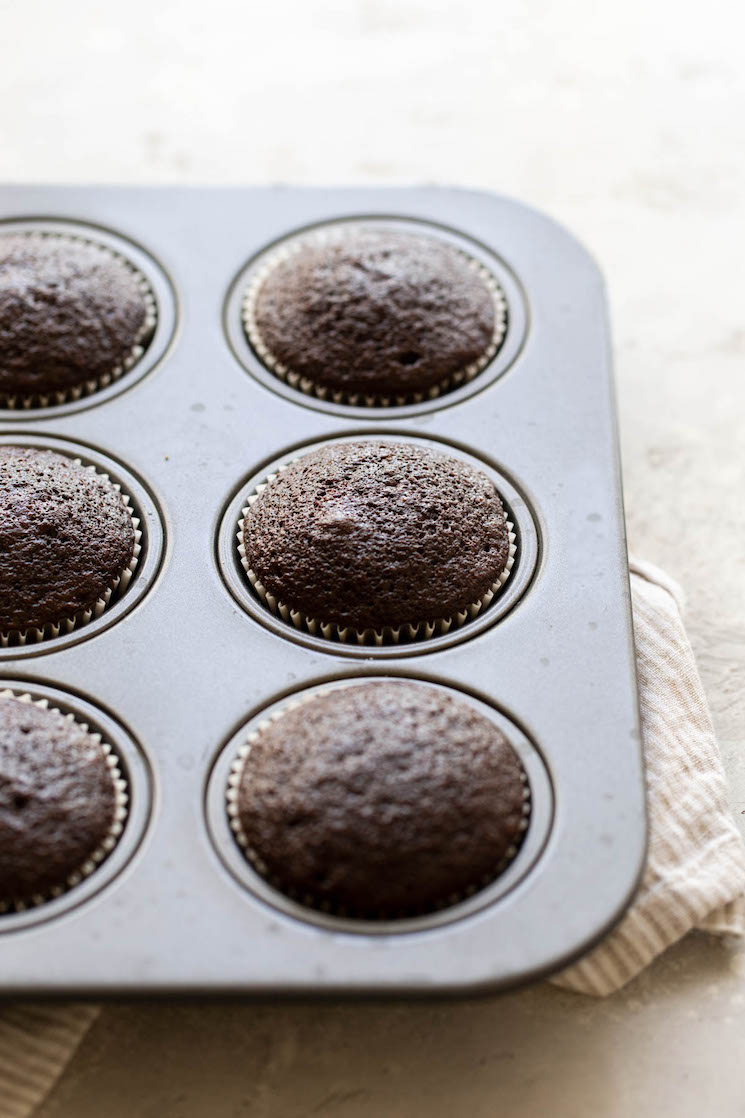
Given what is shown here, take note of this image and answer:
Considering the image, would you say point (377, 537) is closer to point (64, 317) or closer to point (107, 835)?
point (107, 835)

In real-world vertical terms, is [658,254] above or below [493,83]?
below

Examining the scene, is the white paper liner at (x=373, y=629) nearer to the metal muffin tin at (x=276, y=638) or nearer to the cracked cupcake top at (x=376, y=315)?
the metal muffin tin at (x=276, y=638)

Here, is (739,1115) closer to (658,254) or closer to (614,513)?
(614,513)

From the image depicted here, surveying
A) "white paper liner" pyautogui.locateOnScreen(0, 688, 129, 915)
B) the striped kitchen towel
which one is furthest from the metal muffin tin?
the striped kitchen towel

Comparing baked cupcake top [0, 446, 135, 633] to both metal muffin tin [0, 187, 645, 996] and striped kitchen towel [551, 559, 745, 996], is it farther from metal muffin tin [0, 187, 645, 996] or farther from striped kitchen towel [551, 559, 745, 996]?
striped kitchen towel [551, 559, 745, 996]

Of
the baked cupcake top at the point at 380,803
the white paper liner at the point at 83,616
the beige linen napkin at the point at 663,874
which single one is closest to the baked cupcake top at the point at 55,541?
the white paper liner at the point at 83,616

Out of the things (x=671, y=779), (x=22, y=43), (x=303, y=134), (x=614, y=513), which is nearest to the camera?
(x=671, y=779)

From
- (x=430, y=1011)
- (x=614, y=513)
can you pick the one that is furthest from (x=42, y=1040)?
(x=614, y=513)
